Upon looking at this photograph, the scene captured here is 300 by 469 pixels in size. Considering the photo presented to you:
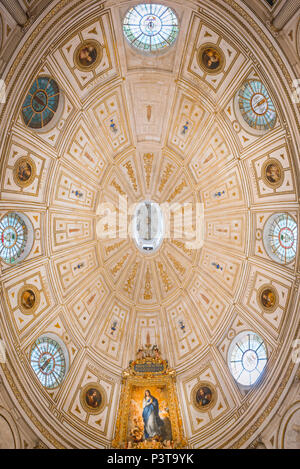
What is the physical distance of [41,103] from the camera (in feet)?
65.6

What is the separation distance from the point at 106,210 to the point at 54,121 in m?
6.83

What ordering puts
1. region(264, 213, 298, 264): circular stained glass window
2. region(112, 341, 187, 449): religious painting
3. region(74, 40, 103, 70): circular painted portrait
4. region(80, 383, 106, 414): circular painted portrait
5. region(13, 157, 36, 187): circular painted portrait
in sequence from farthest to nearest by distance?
region(80, 383, 106, 414): circular painted portrait → region(112, 341, 187, 449): religious painting → region(264, 213, 298, 264): circular stained glass window → region(13, 157, 36, 187): circular painted portrait → region(74, 40, 103, 70): circular painted portrait

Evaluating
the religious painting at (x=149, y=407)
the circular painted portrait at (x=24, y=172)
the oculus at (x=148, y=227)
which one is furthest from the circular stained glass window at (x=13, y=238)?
the religious painting at (x=149, y=407)

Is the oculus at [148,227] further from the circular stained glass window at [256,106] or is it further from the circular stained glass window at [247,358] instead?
the circular stained glass window at [256,106]

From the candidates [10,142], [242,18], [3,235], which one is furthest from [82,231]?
[242,18]

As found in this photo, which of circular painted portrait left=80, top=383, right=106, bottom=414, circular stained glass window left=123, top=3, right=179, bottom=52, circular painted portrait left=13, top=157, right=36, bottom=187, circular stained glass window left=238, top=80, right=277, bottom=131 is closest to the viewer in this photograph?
circular stained glass window left=238, top=80, right=277, bottom=131

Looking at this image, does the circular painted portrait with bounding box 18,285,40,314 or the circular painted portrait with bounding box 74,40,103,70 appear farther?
the circular painted portrait with bounding box 18,285,40,314

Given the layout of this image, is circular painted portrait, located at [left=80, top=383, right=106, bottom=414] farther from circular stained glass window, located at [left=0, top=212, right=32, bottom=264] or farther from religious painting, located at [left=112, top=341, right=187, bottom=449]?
circular stained glass window, located at [left=0, top=212, right=32, bottom=264]

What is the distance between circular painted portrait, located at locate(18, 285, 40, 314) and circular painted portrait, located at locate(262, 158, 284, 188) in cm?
1296

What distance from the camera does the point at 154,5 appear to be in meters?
20.1

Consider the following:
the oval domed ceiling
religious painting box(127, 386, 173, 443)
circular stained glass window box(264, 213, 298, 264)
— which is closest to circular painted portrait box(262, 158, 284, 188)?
the oval domed ceiling

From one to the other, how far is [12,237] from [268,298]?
42.6ft

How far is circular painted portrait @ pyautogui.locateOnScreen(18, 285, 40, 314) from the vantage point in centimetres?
2122

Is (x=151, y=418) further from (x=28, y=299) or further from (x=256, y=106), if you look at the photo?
(x=256, y=106)
